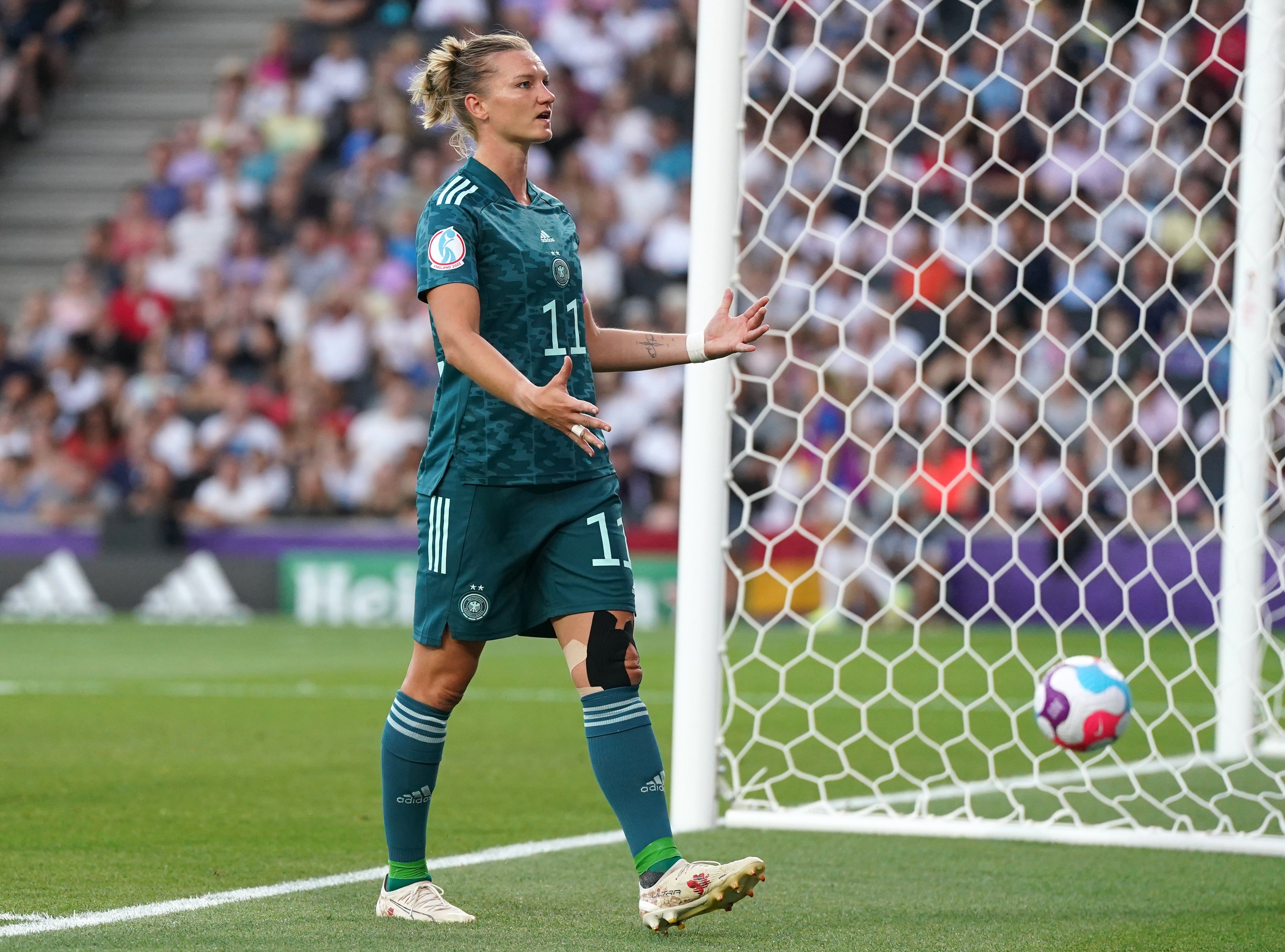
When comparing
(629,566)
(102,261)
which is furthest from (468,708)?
(102,261)

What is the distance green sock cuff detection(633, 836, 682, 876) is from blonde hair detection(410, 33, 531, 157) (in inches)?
62.8

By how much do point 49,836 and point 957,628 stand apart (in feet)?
31.1

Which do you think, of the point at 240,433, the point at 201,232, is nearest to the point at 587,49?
the point at 201,232

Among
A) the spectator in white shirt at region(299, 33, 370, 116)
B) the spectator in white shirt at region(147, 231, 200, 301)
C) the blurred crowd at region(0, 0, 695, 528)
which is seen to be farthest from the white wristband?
the spectator in white shirt at region(299, 33, 370, 116)

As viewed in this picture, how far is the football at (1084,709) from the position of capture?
5.30m

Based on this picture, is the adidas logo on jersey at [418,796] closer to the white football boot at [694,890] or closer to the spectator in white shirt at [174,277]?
the white football boot at [694,890]

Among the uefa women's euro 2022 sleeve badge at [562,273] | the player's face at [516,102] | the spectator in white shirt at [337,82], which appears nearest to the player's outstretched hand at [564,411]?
the uefa women's euro 2022 sleeve badge at [562,273]

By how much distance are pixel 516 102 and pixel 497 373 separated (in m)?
0.71

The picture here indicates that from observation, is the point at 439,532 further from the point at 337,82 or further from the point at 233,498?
the point at 337,82

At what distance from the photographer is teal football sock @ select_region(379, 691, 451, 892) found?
4.14 meters

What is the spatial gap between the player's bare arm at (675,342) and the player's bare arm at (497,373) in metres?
0.35

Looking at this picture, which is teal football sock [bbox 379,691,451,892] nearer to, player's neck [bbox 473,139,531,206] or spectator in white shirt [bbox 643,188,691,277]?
player's neck [bbox 473,139,531,206]

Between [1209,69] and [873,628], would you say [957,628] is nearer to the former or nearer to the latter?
[873,628]

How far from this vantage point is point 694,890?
3783mm
